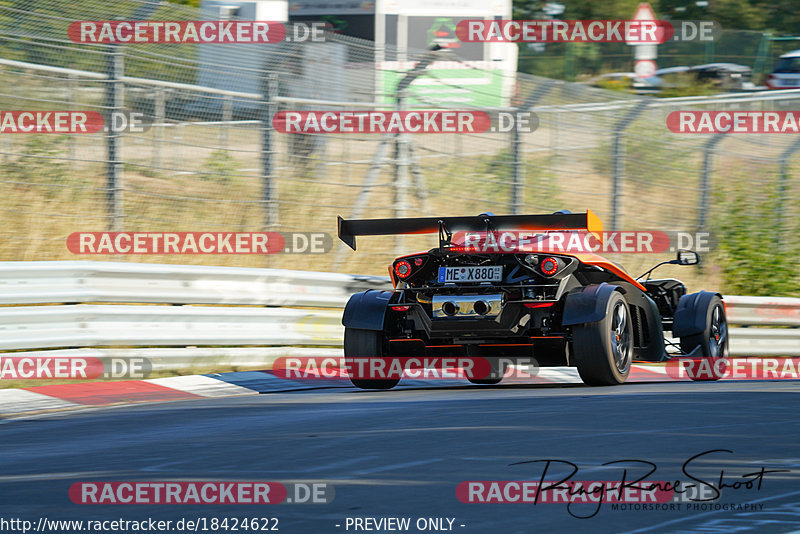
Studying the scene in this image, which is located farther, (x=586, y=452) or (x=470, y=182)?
(x=470, y=182)

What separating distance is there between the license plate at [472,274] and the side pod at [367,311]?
56 centimetres

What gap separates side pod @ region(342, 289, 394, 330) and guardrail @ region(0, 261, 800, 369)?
1445 millimetres

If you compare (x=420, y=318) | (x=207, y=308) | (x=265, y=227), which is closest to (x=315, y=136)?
(x=265, y=227)

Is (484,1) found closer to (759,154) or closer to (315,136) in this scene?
(759,154)

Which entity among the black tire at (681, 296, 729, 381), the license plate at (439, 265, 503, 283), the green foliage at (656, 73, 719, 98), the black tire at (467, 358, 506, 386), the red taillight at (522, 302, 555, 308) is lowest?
the black tire at (467, 358, 506, 386)

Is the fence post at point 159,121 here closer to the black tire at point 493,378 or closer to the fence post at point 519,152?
the fence post at point 519,152

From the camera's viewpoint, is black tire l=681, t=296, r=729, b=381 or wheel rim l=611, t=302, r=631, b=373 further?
black tire l=681, t=296, r=729, b=381

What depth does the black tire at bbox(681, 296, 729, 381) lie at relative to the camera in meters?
9.42

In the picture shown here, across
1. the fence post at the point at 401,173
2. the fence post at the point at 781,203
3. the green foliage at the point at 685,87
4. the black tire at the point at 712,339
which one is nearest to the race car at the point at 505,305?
the black tire at the point at 712,339

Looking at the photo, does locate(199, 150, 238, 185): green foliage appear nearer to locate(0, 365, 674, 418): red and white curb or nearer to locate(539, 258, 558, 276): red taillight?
locate(0, 365, 674, 418): red and white curb

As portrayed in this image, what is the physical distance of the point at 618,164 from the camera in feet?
46.4

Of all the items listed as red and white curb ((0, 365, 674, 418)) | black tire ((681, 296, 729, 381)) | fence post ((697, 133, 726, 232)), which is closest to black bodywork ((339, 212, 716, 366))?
black tire ((681, 296, 729, 381))

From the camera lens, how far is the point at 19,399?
8195mm

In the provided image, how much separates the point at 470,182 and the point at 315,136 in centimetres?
196
